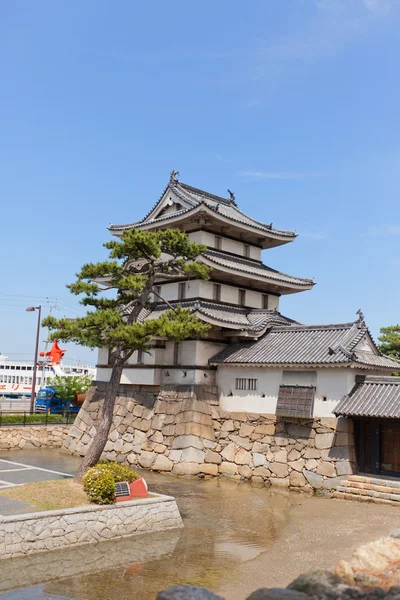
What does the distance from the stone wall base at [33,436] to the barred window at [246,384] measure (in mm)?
11623

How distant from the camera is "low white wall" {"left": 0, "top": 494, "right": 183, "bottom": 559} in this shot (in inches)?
458

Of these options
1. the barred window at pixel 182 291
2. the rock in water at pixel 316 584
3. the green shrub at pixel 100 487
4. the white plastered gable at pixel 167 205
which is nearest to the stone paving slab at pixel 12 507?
the green shrub at pixel 100 487

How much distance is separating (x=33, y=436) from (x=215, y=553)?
19612 millimetres

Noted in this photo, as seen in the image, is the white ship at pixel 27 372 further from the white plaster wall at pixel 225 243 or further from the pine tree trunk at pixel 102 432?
the pine tree trunk at pixel 102 432

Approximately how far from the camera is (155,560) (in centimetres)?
1189

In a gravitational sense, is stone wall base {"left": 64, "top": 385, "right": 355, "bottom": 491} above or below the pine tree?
below

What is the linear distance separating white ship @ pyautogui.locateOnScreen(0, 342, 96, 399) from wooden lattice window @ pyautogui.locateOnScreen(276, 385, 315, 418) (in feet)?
89.1

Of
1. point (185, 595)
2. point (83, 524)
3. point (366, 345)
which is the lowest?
point (83, 524)

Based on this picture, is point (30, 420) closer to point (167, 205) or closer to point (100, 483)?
point (167, 205)

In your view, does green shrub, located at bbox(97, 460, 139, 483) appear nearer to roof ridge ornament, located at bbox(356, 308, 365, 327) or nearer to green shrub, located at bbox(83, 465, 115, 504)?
green shrub, located at bbox(83, 465, 115, 504)

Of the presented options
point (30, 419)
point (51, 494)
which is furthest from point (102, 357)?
point (51, 494)

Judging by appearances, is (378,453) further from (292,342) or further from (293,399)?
(292,342)

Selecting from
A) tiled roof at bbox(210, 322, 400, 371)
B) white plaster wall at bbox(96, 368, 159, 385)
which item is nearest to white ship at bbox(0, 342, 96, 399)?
white plaster wall at bbox(96, 368, 159, 385)

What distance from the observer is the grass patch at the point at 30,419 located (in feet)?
99.2
